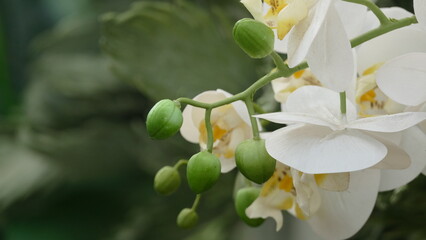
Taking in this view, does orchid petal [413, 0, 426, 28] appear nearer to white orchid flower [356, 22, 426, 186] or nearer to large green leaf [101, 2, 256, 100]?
white orchid flower [356, 22, 426, 186]

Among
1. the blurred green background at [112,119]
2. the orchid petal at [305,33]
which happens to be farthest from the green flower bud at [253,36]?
the blurred green background at [112,119]

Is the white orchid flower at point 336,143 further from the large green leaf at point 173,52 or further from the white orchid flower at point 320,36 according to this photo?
the large green leaf at point 173,52

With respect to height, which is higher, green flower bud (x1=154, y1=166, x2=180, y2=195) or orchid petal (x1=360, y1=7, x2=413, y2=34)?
orchid petal (x1=360, y1=7, x2=413, y2=34)

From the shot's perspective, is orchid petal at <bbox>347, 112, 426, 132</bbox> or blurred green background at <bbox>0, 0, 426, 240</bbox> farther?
blurred green background at <bbox>0, 0, 426, 240</bbox>

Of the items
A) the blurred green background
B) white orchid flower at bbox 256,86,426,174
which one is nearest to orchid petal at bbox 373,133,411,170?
white orchid flower at bbox 256,86,426,174

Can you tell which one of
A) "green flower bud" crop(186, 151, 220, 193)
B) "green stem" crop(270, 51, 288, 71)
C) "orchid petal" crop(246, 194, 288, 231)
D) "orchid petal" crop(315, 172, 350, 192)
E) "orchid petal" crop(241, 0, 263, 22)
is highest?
"orchid petal" crop(241, 0, 263, 22)

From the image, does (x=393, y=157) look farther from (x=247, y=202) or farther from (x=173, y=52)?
(x=173, y=52)

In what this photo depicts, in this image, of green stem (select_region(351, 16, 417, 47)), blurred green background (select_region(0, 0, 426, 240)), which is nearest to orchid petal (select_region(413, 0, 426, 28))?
green stem (select_region(351, 16, 417, 47))
